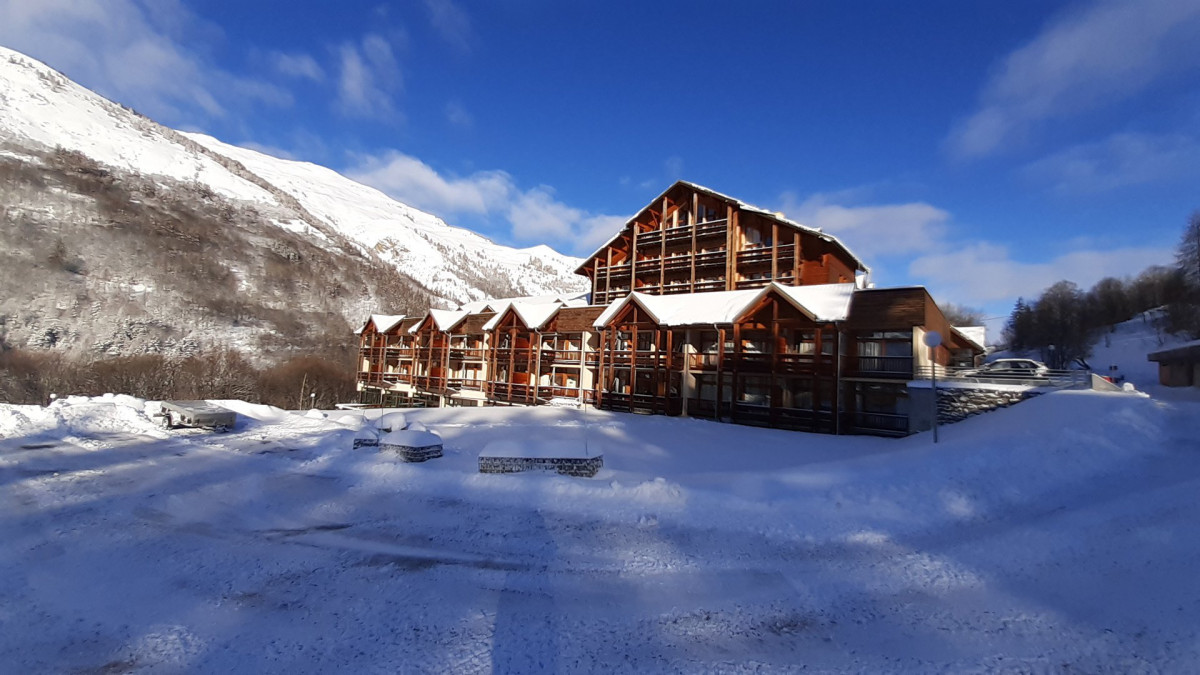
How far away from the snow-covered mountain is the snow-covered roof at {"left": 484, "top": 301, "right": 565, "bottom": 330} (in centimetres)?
4288

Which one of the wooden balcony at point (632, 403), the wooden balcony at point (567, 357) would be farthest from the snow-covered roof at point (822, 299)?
the wooden balcony at point (567, 357)

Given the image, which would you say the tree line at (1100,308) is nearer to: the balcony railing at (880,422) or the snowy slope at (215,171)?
the balcony railing at (880,422)

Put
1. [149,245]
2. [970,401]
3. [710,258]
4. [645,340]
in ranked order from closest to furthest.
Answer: [970,401]
[645,340]
[710,258]
[149,245]

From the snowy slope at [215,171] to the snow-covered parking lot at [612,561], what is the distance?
97.0 metres

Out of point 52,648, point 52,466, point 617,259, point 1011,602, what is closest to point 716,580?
point 1011,602

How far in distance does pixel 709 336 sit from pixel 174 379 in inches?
1745

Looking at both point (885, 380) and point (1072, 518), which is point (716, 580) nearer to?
point (1072, 518)

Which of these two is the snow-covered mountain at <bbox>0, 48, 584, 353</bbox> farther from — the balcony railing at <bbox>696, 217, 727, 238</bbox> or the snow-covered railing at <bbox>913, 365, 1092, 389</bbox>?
the snow-covered railing at <bbox>913, 365, 1092, 389</bbox>

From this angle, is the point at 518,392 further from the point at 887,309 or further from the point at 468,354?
the point at 887,309

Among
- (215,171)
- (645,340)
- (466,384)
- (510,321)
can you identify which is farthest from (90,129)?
(645,340)

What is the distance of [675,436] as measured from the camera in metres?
17.2

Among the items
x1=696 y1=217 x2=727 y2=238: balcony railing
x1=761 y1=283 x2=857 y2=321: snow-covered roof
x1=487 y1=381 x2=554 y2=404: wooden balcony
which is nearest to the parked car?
x1=761 y1=283 x2=857 y2=321: snow-covered roof

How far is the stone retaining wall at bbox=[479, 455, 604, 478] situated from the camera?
407 inches

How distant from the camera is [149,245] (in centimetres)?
6325
